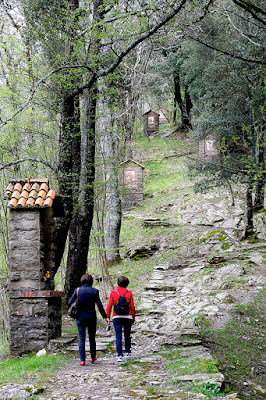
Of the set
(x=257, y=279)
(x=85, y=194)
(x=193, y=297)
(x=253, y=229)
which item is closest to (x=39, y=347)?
(x=85, y=194)

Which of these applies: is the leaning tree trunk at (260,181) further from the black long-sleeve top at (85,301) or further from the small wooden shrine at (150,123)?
the small wooden shrine at (150,123)

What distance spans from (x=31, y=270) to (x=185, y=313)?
413 centimetres

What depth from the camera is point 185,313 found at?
8477 millimetres

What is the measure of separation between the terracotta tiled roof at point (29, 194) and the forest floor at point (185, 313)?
2.52m

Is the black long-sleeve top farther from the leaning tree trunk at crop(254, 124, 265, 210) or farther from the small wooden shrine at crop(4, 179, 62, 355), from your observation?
the leaning tree trunk at crop(254, 124, 265, 210)

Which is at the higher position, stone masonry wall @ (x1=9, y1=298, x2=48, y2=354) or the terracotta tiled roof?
the terracotta tiled roof

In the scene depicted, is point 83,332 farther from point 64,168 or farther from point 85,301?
point 64,168

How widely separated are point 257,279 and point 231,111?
21.0 ft

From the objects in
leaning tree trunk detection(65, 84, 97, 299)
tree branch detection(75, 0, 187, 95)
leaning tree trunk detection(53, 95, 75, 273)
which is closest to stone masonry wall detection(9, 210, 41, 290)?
leaning tree trunk detection(53, 95, 75, 273)

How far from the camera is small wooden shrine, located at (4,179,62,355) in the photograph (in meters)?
5.91

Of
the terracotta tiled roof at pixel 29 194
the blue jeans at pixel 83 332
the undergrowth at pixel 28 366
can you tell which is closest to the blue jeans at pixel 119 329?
the blue jeans at pixel 83 332

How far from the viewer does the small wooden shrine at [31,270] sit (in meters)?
5.91

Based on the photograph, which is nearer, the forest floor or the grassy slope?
the forest floor

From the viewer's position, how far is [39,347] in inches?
231
